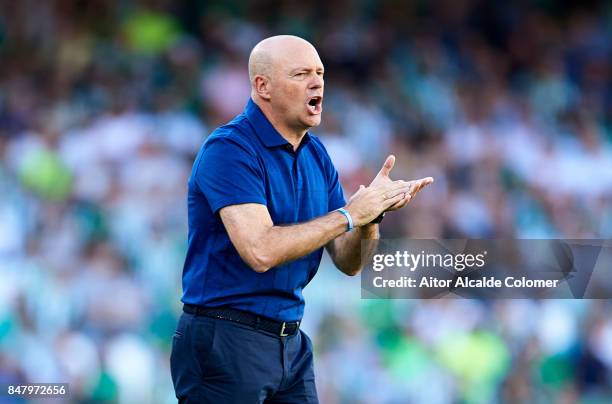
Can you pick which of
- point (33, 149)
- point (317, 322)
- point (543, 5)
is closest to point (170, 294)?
point (317, 322)

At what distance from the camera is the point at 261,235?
3271 millimetres

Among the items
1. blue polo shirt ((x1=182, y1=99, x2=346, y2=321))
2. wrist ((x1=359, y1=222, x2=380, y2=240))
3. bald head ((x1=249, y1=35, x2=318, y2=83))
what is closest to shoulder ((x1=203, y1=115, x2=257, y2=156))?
blue polo shirt ((x1=182, y1=99, x2=346, y2=321))

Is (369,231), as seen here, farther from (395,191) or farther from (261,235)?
(261,235)

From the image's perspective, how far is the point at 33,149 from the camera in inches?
308

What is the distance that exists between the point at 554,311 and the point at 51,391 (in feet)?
11.5

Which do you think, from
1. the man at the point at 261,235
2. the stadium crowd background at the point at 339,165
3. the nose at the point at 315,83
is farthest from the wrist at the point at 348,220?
the stadium crowd background at the point at 339,165

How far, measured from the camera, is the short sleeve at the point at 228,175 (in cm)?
334

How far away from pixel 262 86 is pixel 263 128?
6.6 inches

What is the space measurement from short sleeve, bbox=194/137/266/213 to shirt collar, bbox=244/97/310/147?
0.13 meters

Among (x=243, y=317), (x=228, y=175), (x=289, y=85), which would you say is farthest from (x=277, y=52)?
(x=243, y=317)

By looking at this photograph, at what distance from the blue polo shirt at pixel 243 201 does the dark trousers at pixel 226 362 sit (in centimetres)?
8

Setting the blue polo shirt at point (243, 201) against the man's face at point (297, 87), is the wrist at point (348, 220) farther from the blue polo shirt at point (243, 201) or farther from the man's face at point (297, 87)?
the man's face at point (297, 87)

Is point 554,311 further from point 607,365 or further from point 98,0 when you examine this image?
point 98,0

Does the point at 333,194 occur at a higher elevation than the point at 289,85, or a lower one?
lower
